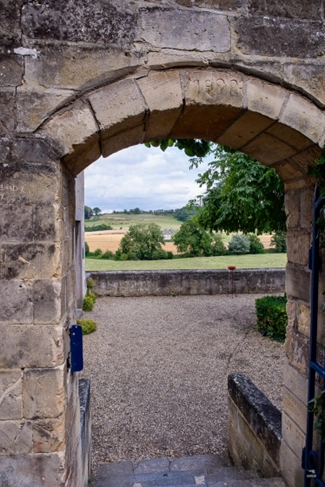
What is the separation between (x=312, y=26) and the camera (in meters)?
2.15

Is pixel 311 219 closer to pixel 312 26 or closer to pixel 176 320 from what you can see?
pixel 312 26

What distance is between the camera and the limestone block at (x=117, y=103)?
1.98m

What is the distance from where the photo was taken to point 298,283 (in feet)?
8.75

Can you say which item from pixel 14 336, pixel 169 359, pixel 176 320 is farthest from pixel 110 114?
pixel 176 320

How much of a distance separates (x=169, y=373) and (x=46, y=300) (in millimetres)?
4613

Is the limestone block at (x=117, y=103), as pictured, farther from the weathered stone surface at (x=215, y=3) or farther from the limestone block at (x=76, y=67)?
the weathered stone surface at (x=215, y=3)

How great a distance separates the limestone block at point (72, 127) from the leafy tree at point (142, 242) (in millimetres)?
17556

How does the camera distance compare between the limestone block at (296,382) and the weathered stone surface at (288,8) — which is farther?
the limestone block at (296,382)

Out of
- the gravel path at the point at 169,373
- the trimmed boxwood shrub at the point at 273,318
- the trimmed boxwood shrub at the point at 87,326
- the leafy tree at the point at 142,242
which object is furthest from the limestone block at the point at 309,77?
the leafy tree at the point at 142,242

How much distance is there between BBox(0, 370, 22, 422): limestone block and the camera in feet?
6.31

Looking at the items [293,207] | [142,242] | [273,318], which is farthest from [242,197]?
[142,242]

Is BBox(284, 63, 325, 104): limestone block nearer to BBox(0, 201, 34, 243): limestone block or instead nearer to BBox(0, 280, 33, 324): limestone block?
BBox(0, 201, 34, 243): limestone block

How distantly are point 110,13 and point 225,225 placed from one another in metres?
6.50

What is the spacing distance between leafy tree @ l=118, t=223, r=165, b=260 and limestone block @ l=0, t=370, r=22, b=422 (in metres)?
17.5
